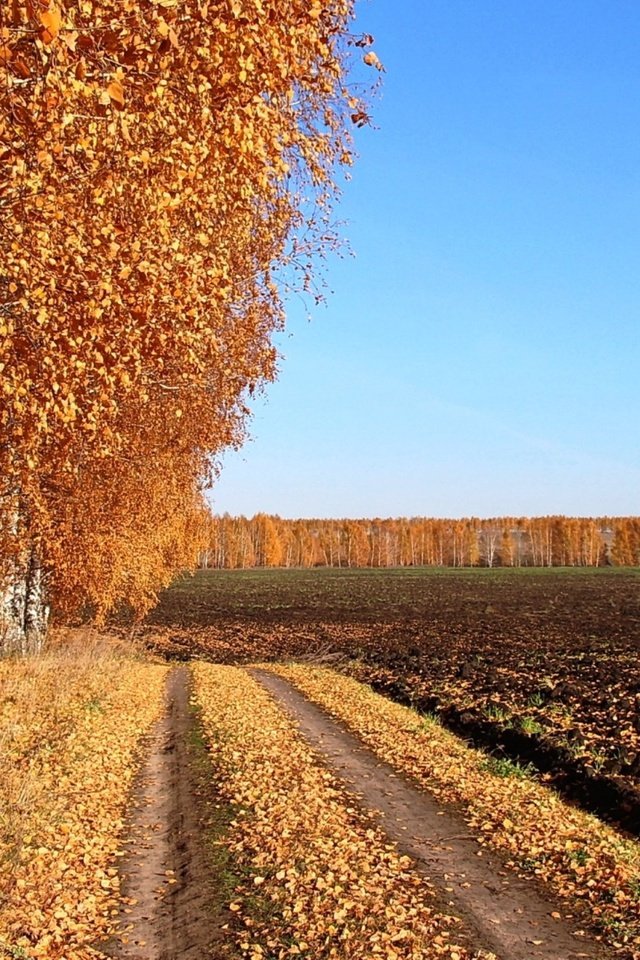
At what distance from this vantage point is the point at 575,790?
1333 centimetres

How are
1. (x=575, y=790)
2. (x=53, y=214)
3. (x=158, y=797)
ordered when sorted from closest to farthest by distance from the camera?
1. (x=53, y=214)
2. (x=158, y=797)
3. (x=575, y=790)

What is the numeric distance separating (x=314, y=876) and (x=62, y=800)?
4.28 meters

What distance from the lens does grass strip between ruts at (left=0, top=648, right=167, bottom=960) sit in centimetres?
748

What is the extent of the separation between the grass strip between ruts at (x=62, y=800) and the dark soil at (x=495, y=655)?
7556 millimetres

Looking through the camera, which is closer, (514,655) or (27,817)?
(27,817)

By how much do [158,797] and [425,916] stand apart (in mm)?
5425

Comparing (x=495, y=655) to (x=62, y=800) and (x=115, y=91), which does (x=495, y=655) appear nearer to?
(x=62, y=800)

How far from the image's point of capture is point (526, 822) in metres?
10.7

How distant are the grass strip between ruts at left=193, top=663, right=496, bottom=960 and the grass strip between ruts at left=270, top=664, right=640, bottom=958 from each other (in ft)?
5.08

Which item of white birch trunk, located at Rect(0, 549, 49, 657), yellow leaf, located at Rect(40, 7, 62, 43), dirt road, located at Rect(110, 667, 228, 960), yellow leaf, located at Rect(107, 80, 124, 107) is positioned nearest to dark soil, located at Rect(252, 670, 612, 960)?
dirt road, located at Rect(110, 667, 228, 960)

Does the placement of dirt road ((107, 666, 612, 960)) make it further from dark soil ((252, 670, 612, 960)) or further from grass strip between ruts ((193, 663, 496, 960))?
grass strip between ruts ((193, 663, 496, 960))

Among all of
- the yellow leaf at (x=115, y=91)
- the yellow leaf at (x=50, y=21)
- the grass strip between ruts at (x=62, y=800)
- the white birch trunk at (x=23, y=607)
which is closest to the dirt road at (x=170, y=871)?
the grass strip between ruts at (x=62, y=800)

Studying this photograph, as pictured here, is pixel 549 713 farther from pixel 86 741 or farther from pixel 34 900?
pixel 34 900

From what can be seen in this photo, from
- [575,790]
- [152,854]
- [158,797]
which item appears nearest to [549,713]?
[575,790]
